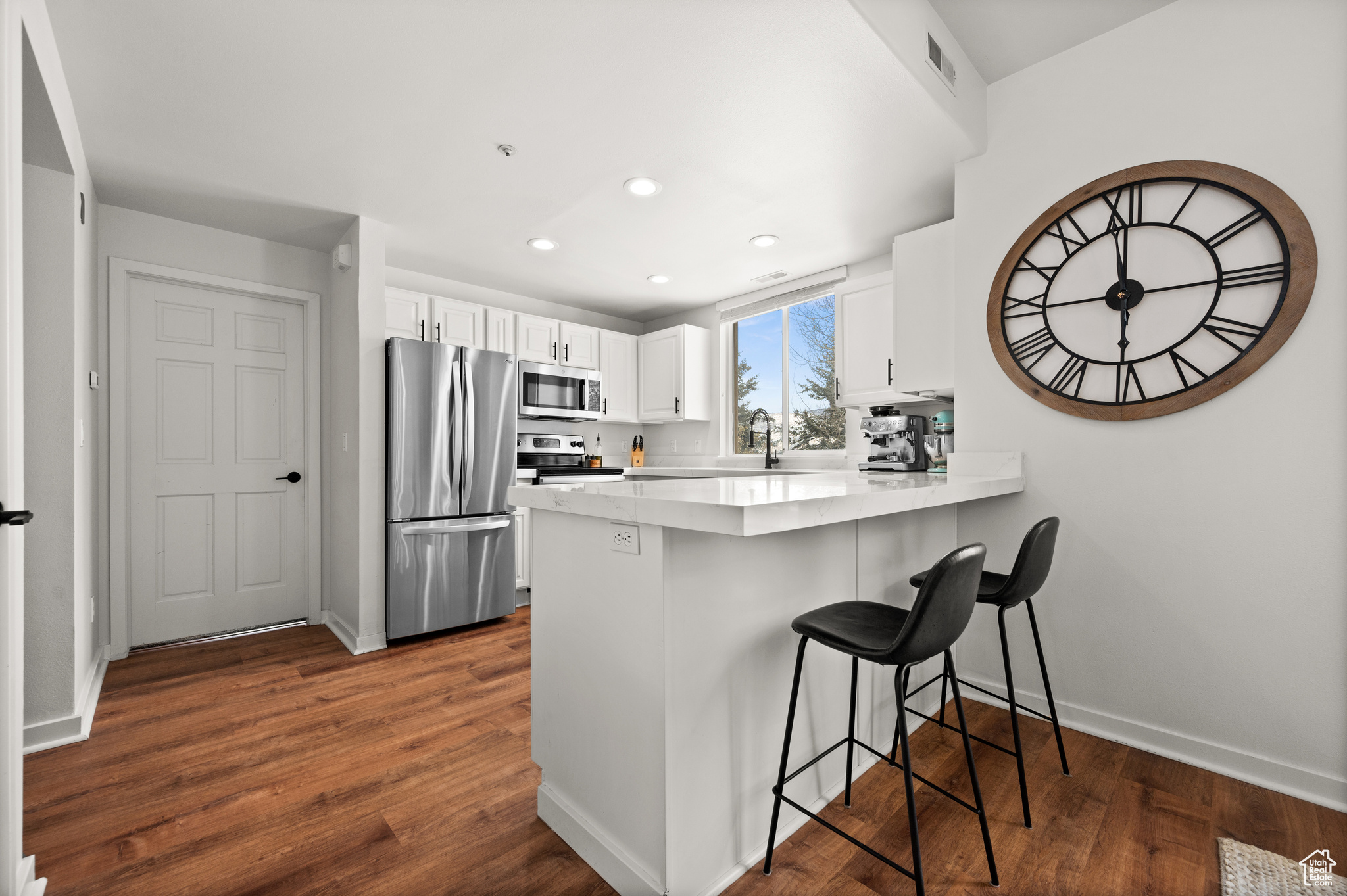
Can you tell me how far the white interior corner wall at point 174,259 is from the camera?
3.11 metres

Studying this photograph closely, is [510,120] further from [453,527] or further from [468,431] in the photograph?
[453,527]

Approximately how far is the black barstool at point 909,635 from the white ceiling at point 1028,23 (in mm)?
2012

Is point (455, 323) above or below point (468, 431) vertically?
above

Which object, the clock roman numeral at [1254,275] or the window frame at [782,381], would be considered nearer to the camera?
the clock roman numeral at [1254,275]

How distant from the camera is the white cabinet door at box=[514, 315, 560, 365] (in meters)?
4.43

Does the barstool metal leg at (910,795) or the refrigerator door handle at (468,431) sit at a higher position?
the refrigerator door handle at (468,431)

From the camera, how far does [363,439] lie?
10.7 feet

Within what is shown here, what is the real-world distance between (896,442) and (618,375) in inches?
109

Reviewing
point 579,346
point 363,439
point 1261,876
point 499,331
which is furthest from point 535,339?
point 1261,876

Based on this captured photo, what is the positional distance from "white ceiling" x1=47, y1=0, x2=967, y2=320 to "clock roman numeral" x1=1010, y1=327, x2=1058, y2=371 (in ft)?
2.83

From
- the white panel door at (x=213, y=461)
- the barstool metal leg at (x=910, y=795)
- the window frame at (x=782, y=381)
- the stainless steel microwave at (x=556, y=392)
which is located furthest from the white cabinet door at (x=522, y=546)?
the barstool metal leg at (x=910, y=795)

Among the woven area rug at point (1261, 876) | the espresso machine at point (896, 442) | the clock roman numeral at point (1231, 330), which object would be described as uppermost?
the clock roman numeral at point (1231, 330)

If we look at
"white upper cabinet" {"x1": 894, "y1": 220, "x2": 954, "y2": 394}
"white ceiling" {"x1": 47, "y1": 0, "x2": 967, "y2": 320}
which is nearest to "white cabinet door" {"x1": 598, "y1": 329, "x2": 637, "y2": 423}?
"white ceiling" {"x1": 47, "y1": 0, "x2": 967, "y2": 320}

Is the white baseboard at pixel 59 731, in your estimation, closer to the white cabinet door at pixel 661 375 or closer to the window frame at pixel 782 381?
the white cabinet door at pixel 661 375
